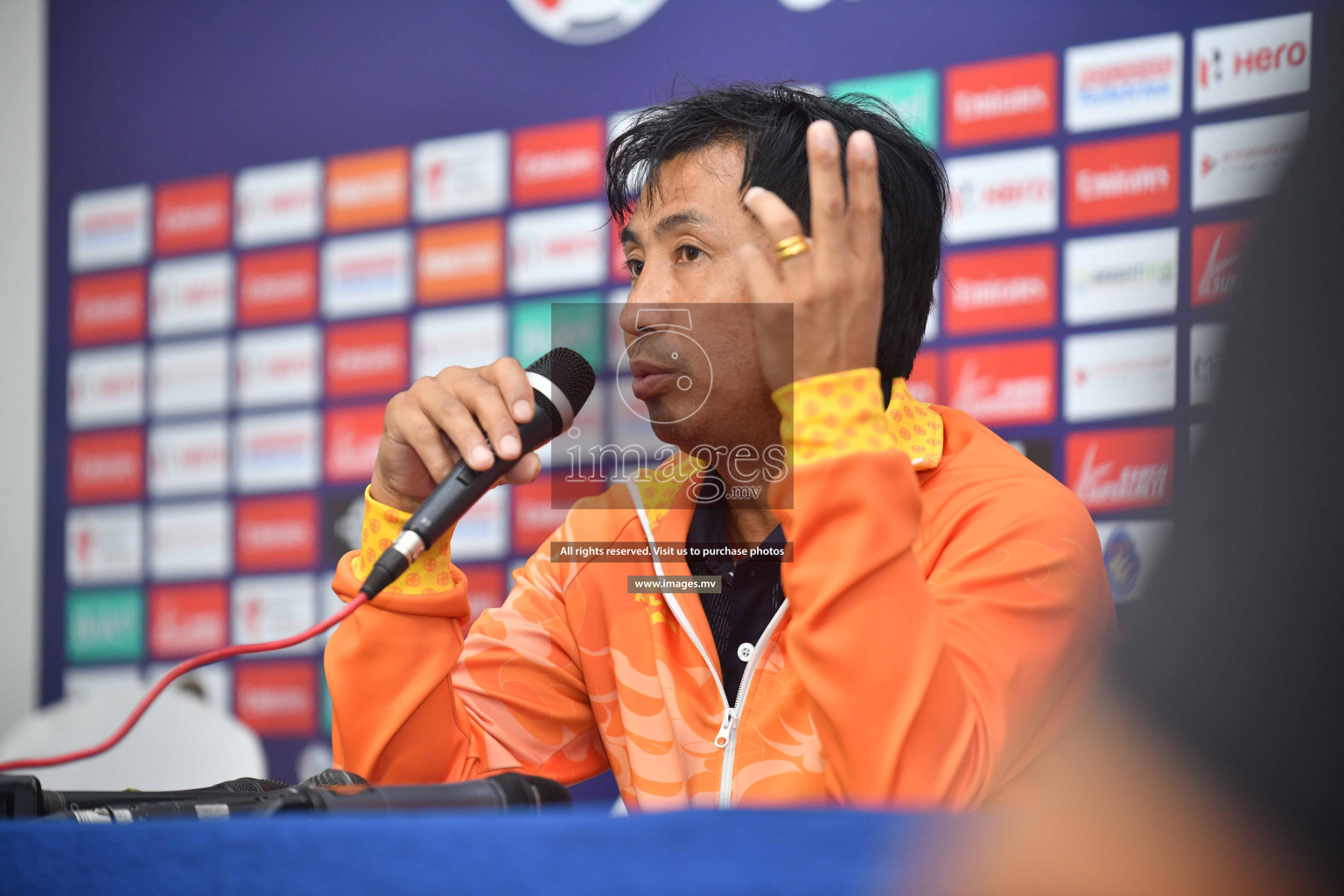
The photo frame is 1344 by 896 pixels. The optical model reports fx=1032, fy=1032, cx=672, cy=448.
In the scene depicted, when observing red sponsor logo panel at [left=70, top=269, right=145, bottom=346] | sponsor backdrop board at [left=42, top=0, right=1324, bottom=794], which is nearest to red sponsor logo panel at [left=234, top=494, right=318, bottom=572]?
sponsor backdrop board at [left=42, top=0, right=1324, bottom=794]

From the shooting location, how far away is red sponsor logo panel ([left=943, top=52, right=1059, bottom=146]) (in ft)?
5.61

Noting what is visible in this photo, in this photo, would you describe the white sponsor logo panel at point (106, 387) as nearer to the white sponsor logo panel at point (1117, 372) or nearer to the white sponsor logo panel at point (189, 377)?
the white sponsor logo panel at point (189, 377)

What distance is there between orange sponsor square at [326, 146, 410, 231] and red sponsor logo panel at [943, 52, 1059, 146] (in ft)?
3.64

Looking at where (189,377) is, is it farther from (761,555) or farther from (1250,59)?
(1250,59)

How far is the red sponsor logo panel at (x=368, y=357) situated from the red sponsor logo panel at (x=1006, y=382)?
43.5 inches

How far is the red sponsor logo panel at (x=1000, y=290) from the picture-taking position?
1.71 meters

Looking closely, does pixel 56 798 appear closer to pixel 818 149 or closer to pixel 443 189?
pixel 818 149

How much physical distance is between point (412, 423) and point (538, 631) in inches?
12.8

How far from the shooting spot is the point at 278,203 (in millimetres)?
2270

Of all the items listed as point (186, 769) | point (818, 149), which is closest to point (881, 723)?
point (818, 149)

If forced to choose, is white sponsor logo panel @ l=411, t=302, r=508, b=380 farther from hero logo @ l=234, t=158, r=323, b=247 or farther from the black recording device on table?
the black recording device on table

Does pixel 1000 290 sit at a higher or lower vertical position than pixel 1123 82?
lower

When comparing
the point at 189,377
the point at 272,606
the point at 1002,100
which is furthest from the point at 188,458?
the point at 1002,100

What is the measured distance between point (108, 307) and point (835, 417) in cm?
220
